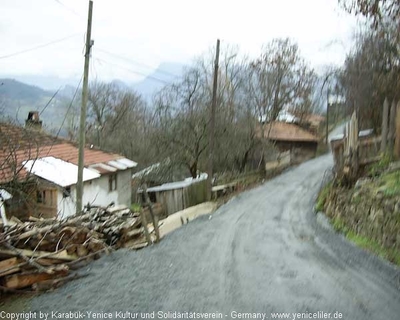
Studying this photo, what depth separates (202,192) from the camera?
58.0 ft

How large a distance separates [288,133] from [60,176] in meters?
24.1

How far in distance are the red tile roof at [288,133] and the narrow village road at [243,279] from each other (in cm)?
2332

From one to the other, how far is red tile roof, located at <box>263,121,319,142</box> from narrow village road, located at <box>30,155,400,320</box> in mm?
23317

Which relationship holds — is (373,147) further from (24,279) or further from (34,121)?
(34,121)

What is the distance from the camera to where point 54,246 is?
700cm

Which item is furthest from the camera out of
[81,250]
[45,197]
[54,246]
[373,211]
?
[45,197]

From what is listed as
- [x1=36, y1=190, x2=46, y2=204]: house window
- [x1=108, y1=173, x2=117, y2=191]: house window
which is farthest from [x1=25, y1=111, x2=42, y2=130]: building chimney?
[x1=36, y1=190, x2=46, y2=204]: house window

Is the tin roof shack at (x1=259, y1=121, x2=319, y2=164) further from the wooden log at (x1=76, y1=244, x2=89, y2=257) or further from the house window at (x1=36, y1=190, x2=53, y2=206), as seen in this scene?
the wooden log at (x1=76, y1=244, x2=89, y2=257)

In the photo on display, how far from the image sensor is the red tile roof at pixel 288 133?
33094mm

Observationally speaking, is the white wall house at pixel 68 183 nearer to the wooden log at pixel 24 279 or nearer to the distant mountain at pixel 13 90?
the distant mountain at pixel 13 90

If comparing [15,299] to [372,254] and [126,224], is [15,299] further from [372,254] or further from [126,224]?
[372,254]

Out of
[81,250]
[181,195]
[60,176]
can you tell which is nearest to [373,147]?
[181,195]

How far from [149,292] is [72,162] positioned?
1247 cm

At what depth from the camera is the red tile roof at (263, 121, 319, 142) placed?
109ft
